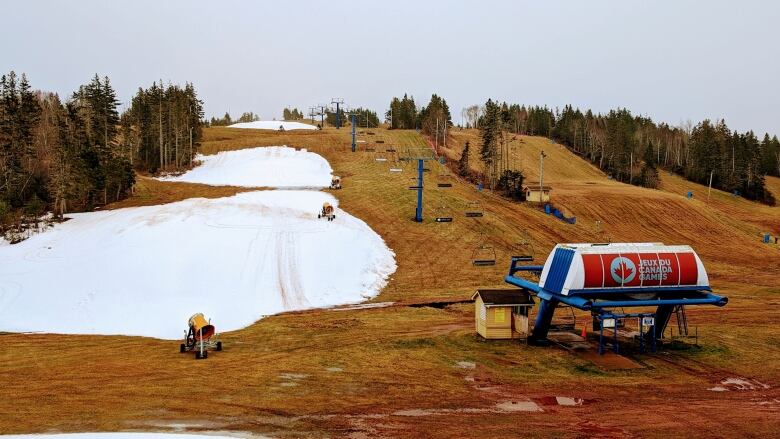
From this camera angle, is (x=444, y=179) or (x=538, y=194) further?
(x=444, y=179)

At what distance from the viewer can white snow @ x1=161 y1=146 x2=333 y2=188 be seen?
7050cm

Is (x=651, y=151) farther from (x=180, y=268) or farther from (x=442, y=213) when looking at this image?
(x=180, y=268)

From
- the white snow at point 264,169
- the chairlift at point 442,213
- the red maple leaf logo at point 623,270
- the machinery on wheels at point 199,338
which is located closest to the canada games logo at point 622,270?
the red maple leaf logo at point 623,270

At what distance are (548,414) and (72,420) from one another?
46.4 ft

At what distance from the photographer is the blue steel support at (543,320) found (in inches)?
1006

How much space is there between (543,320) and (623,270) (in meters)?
4.37

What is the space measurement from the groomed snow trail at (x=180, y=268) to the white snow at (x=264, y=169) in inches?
777

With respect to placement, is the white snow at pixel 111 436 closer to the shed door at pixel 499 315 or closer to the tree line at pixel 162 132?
the shed door at pixel 499 315

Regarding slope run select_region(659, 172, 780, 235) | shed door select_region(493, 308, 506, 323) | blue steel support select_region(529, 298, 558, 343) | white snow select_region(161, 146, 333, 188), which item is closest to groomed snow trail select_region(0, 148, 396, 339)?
shed door select_region(493, 308, 506, 323)

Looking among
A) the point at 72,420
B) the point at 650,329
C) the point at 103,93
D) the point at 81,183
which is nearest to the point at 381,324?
the point at 650,329

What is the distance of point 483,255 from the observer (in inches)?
1887

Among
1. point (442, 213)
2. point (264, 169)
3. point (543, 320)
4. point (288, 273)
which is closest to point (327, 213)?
point (288, 273)

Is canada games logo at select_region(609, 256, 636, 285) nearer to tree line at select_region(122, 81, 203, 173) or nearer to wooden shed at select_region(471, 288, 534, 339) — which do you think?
wooden shed at select_region(471, 288, 534, 339)

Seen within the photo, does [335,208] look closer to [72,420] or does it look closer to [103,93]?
[103,93]
